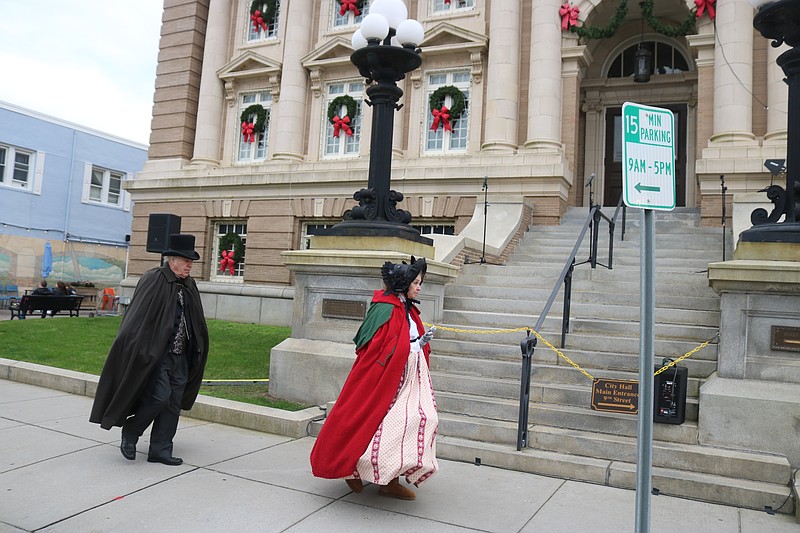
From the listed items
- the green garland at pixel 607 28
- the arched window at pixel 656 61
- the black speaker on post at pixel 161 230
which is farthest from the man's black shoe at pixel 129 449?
the arched window at pixel 656 61

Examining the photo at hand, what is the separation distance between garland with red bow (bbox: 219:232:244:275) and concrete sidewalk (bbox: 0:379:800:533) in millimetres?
14939

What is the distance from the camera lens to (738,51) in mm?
15391

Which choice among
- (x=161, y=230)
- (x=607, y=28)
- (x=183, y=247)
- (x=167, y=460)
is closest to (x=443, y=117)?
(x=607, y=28)

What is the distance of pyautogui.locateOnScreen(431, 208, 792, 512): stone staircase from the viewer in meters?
5.67

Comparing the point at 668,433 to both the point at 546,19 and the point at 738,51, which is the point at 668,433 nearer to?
the point at 738,51

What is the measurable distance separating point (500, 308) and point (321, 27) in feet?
48.5

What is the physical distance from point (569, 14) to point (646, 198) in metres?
15.6

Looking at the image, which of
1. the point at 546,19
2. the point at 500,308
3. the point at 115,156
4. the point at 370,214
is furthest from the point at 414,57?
the point at 115,156

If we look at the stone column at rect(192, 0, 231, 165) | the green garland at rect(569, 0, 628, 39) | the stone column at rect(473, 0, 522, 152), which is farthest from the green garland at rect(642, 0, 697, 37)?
the stone column at rect(192, 0, 231, 165)

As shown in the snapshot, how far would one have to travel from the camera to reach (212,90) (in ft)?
73.0

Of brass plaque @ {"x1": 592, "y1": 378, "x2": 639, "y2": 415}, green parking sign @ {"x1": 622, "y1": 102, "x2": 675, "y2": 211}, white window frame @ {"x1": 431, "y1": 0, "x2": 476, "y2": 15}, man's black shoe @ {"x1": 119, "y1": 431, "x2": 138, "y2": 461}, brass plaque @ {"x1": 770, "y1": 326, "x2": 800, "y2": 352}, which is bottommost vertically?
man's black shoe @ {"x1": 119, "y1": 431, "x2": 138, "y2": 461}

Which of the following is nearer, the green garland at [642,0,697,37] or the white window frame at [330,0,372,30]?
the green garland at [642,0,697,37]

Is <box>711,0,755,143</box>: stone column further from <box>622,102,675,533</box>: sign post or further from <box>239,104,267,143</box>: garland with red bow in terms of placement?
<box>239,104,267,143</box>: garland with red bow

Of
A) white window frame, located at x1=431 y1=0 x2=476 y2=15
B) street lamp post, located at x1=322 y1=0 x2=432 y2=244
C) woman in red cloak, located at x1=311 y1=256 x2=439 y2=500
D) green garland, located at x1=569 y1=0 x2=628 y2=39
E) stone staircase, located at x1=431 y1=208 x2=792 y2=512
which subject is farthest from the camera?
white window frame, located at x1=431 y1=0 x2=476 y2=15
